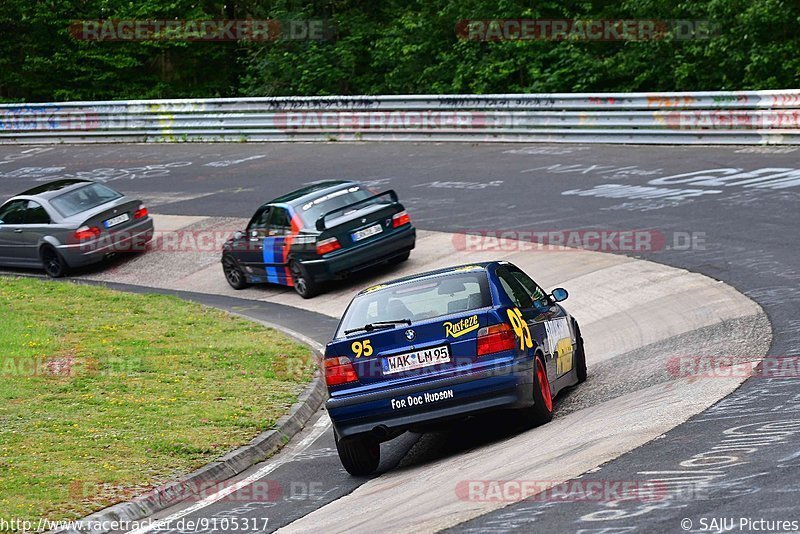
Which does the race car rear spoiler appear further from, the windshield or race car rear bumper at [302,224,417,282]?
race car rear bumper at [302,224,417,282]

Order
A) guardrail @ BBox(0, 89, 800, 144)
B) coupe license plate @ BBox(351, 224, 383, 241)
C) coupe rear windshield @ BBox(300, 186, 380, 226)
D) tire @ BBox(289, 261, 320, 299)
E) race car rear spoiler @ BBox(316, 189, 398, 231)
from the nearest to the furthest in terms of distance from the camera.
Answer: race car rear spoiler @ BBox(316, 189, 398, 231), coupe license plate @ BBox(351, 224, 383, 241), tire @ BBox(289, 261, 320, 299), coupe rear windshield @ BBox(300, 186, 380, 226), guardrail @ BBox(0, 89, 800, 144)

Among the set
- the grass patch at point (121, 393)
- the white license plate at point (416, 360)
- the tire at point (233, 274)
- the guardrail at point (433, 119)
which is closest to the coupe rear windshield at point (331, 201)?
the tire at point (233, 274)

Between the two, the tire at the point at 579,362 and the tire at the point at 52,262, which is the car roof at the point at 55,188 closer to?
the tire at the point at 52,262

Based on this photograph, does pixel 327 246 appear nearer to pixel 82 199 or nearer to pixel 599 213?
pixel 599 213

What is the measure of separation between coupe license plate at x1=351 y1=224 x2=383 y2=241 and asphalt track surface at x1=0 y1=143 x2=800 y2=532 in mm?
1784

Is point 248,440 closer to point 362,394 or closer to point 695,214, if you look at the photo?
point 362,394

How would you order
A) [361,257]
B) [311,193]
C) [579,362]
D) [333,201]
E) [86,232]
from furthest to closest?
1. [86,232]
2. [311,193]
3. [333,201]
4. [361,257]
5. [579,362]

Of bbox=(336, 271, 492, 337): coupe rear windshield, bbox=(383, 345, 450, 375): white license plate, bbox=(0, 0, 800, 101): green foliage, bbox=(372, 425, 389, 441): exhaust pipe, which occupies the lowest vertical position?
bbox=(372, 425, 389, 441): exhaust pipe

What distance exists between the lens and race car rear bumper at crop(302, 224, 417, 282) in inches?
715

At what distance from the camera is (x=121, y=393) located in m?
12.4

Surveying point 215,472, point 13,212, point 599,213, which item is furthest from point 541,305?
point 13,212

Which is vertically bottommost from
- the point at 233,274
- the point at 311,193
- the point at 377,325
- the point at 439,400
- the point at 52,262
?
the point at 52,262

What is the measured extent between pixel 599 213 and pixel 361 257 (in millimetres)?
4262

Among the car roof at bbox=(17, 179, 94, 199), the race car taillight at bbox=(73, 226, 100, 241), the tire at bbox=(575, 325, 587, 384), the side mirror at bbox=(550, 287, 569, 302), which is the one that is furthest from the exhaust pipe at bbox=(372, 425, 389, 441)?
the car roof at bbox=(17, 179, 94, 199)
